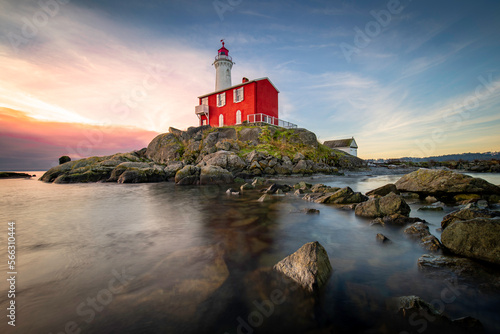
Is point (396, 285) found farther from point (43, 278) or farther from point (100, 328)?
point (43, 278)

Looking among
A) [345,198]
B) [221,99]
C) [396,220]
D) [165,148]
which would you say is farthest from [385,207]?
[221,99]

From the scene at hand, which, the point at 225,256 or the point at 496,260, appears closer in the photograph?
the point at 496,260

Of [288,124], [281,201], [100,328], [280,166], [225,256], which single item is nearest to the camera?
[100,328]

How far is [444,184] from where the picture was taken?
8453mm

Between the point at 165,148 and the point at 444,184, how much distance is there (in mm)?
31699

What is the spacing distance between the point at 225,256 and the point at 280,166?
68.1 feet

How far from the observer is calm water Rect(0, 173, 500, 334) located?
2.49m

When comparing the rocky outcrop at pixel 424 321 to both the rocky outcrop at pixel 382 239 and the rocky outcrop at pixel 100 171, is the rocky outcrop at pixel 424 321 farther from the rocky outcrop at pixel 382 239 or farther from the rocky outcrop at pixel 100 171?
the rocky outcrop at pixel 100 171

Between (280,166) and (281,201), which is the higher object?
(280,166)

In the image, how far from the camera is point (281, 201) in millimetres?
9789

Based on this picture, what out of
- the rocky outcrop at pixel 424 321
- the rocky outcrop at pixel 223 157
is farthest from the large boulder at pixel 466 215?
the rocky outcrop at pixel 223 157

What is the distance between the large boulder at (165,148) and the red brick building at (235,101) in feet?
25.3

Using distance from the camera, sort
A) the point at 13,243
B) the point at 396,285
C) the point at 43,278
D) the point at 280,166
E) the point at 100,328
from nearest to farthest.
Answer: the point at 100,328 → the point at 396,285 → the point at 43,278 → the point at 13,243 → the point at 280,166

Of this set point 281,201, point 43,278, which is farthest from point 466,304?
point 281,201
